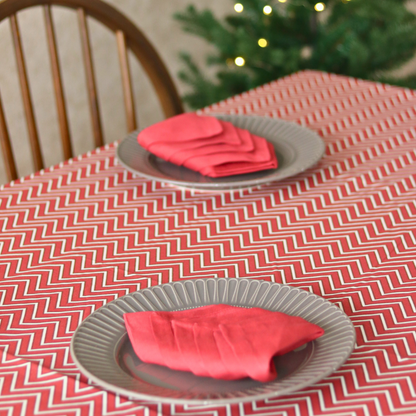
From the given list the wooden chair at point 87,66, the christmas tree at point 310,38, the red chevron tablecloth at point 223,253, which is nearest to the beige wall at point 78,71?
the christmas tree at point 310,38

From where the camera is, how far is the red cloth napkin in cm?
83

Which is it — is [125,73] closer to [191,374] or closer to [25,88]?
[25,88]

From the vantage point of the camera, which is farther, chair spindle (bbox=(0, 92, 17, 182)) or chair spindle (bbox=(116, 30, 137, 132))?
chair spindle (bbox=(116, 30, 137, 132))

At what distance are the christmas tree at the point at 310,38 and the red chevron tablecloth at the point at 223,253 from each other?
1068 mm

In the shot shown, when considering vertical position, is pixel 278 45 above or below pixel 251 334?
below

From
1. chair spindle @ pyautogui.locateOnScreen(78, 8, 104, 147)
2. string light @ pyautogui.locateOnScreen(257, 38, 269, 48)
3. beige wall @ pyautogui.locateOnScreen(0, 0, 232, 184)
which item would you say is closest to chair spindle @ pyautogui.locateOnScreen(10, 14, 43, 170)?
chair spindle @ pyautogui.locateOnScreen(78, 8, 104, 147)

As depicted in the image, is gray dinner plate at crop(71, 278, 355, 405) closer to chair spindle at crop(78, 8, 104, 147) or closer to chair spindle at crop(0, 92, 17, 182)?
chair spindle at crop(0, 92, 17, 182)

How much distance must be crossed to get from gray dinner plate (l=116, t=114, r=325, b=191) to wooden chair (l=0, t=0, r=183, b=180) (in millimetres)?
299

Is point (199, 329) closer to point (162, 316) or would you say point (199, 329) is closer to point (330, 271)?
point (162, 316)

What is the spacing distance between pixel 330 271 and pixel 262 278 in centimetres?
8

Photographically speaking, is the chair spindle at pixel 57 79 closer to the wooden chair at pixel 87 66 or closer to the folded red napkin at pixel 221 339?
the wooden chair at pixel 87 66

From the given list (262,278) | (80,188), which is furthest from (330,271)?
(80,188)

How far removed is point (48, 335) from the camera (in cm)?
55

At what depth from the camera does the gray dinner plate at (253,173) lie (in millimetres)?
797
